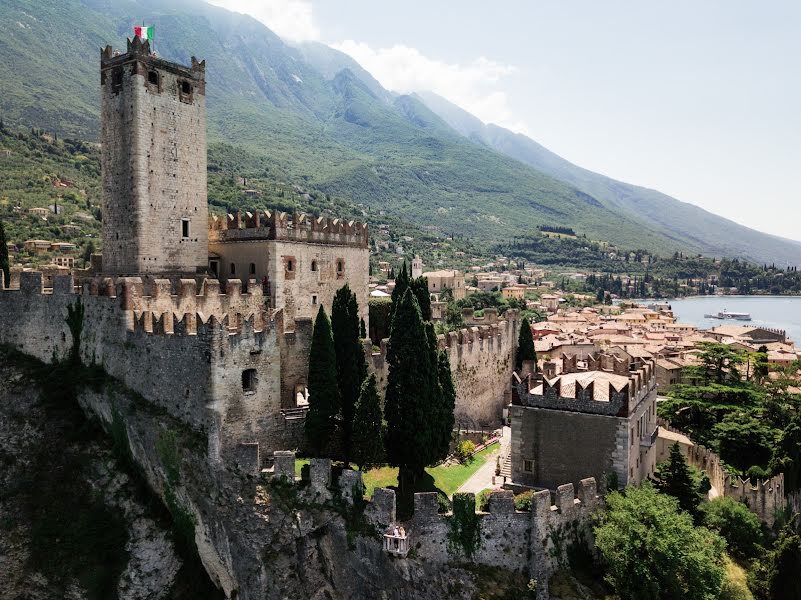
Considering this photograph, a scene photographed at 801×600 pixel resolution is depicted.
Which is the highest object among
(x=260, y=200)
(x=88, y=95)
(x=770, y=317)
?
(x=88, y=95)

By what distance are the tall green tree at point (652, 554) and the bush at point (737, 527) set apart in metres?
5.80

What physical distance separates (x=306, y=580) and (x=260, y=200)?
316ft

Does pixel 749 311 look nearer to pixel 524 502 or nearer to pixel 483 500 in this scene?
pixel 524 502

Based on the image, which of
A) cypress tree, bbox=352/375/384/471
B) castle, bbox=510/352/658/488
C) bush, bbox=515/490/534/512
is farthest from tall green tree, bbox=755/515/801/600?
cypress tree, bbox=352/375/384/471

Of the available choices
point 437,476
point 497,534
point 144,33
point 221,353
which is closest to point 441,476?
point 437,476

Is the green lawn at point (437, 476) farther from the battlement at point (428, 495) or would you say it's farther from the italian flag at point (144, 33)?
the italian flag at point (144, 33)

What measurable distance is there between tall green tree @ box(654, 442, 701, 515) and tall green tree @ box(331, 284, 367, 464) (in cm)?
1132

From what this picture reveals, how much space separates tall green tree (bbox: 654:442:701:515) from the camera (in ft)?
77.5

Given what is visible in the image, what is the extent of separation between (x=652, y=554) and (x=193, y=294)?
63.0 ft

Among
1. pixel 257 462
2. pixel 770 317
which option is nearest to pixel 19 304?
pixel 257 462

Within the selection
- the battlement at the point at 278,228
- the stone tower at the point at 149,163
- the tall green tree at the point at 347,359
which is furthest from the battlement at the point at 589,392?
the stone tower at the point at 149,163

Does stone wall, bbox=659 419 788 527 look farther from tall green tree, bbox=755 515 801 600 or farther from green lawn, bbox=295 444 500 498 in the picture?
green lawn, bbox=295 444 500 498

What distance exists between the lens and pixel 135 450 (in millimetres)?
24297

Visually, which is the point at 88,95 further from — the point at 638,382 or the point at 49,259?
the point at 638,382
